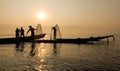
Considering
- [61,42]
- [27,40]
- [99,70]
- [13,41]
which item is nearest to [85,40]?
[61,42]

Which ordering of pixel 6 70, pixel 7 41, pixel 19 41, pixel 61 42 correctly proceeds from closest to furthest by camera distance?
pixel 6 70, pixel 7 41, pixel 19 41, pixel 61 42

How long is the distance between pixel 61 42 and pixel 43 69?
34866 millimetres

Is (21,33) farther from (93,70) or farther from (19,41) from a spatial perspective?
(93,70)

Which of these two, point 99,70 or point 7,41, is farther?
point 7,41

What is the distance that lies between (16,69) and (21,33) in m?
33.3

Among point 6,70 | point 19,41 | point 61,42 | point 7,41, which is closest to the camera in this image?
point 6,70

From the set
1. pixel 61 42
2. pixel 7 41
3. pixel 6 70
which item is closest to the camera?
pixel 6 70

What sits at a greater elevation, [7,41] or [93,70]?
[7,41]

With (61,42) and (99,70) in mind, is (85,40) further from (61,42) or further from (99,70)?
(99,70)

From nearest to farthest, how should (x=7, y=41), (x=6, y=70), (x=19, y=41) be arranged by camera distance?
(x=6, y=70) < (x=7, y=41) < (x=19, y=41)

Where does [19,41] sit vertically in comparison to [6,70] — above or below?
above

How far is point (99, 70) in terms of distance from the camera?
58.9ft

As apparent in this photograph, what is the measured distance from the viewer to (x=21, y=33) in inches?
1988

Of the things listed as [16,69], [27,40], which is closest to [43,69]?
[16,69]
